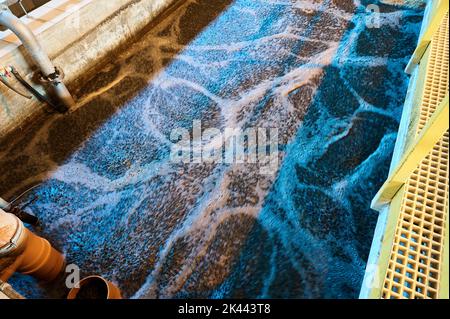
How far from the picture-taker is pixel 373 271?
6.53 ft

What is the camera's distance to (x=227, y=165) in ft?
9.86

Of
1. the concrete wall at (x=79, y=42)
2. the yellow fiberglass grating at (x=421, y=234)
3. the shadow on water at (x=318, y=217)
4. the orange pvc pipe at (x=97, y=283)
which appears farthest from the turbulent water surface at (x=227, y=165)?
the yellow fiberglass grating at (x=421, y=234)

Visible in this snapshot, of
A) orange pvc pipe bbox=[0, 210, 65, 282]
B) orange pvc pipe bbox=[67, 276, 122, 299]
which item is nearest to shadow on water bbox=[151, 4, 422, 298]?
orange pvc pipe bbox=[67, 276, 122, 299]

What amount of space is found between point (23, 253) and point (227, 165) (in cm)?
184

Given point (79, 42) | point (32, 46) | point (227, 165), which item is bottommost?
point (227, 165)

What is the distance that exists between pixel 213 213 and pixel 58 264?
51.5 inches

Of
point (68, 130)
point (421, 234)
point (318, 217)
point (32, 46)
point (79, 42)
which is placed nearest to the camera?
point (421, 234)

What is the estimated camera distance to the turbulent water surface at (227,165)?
7.72 ft

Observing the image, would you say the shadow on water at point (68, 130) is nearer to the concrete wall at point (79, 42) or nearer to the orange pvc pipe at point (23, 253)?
the concrete wall at point (79, 42)

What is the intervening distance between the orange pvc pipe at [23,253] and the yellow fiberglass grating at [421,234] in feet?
7.57

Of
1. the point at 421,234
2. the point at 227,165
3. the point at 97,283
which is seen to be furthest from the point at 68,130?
the point at 421,234

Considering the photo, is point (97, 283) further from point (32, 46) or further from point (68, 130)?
point (32, 46)
